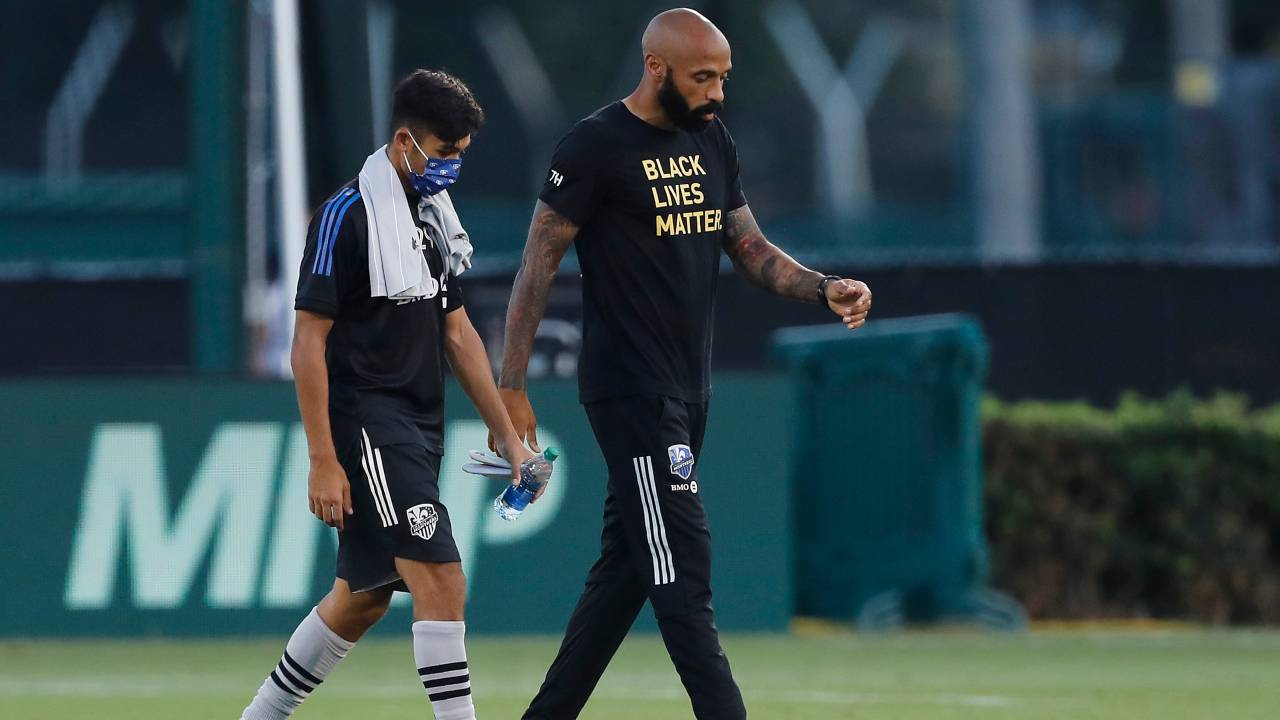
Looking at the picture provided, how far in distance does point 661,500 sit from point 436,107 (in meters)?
1.40

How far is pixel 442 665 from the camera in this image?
7.12m

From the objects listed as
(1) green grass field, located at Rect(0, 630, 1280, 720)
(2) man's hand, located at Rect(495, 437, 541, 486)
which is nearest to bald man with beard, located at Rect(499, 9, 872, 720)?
(2) man's hand, located at Rect(495, 437, 541, 486)

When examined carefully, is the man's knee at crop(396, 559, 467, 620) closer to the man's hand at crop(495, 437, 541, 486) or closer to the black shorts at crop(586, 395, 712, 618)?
the man's hand at crop(495, 437, 541, 486)

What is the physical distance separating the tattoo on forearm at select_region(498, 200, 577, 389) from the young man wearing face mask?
0.21m

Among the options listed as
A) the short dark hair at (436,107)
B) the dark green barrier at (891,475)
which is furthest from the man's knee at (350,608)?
the dark green barrier at (891,475)

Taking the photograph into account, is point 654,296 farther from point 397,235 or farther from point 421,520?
point 421,520

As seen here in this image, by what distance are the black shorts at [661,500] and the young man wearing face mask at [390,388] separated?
38 centimetres

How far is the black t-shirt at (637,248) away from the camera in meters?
7.12

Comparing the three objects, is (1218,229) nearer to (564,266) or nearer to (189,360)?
(564,266)

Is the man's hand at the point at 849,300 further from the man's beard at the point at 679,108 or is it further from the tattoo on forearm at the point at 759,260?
the man's beard at the point at 679,108

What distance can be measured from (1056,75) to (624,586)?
43.0 meters

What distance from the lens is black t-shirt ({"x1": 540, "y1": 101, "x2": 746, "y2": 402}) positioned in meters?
7.12

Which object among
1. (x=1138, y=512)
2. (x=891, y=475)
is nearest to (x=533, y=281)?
(x=891, y=475)

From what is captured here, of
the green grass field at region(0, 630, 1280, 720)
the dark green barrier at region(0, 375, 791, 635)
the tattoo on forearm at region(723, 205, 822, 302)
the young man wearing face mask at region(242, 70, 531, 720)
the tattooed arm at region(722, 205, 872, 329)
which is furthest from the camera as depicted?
the dark green barrier at region(0, 375, 791, 635)
